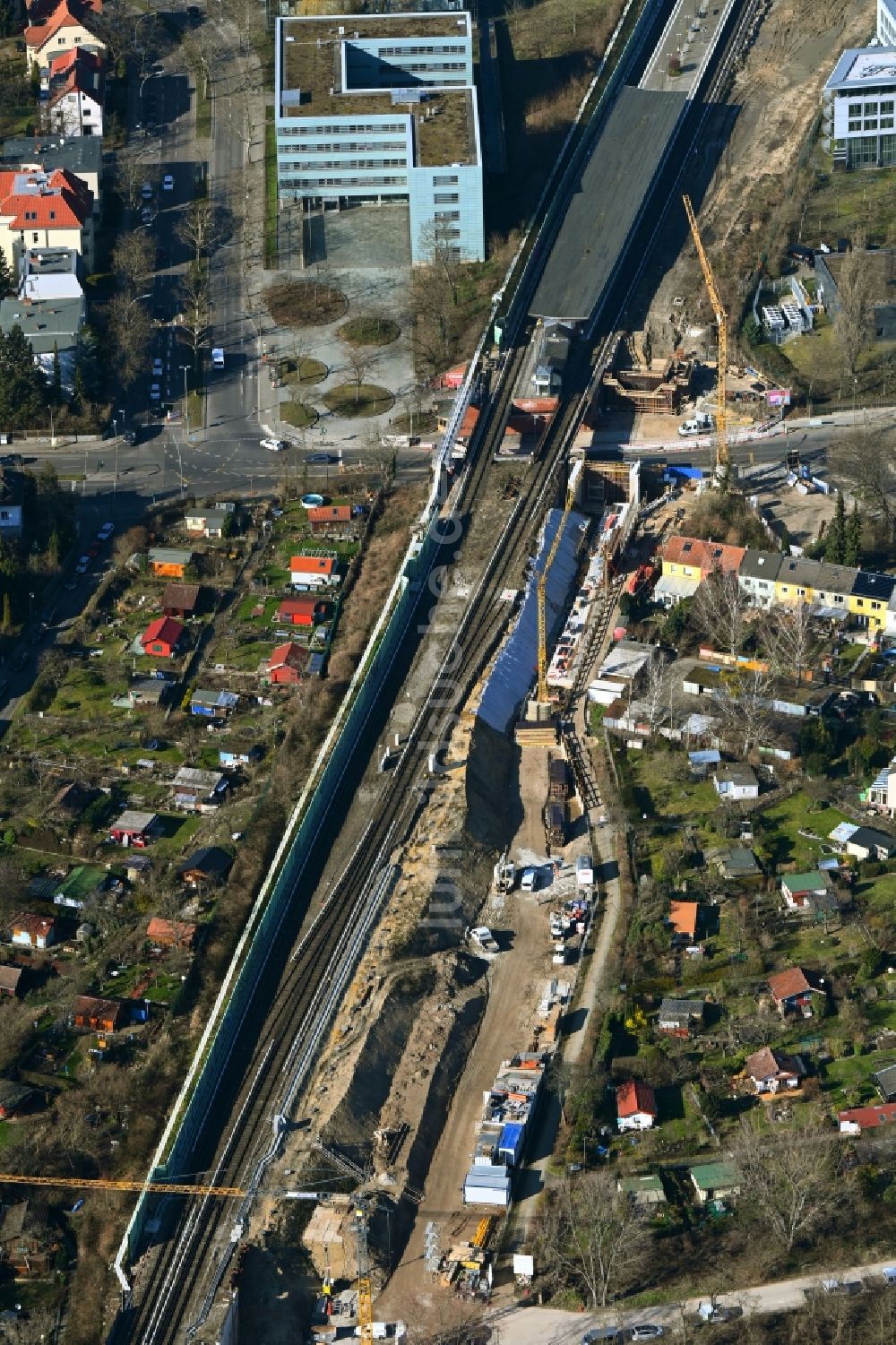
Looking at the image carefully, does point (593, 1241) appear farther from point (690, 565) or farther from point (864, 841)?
point (690, 565)

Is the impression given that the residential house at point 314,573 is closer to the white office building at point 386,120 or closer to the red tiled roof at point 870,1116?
the white office building at point 386,120

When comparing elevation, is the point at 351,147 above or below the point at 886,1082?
above

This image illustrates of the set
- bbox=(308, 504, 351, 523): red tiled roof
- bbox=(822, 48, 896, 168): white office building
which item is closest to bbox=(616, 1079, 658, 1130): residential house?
bbox=(308, 504, 351, 523): red tiled roof

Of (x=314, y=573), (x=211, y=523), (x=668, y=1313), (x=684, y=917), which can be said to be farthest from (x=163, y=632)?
(x=668, y=1313)

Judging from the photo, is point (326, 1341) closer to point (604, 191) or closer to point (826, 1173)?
point (826, 1173)

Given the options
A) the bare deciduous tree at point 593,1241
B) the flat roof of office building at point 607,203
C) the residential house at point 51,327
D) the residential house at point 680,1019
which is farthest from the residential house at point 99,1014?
the flat roof of office building at point 607,203

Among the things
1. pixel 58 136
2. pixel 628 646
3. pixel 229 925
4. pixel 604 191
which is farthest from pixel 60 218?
pixel 229 925
